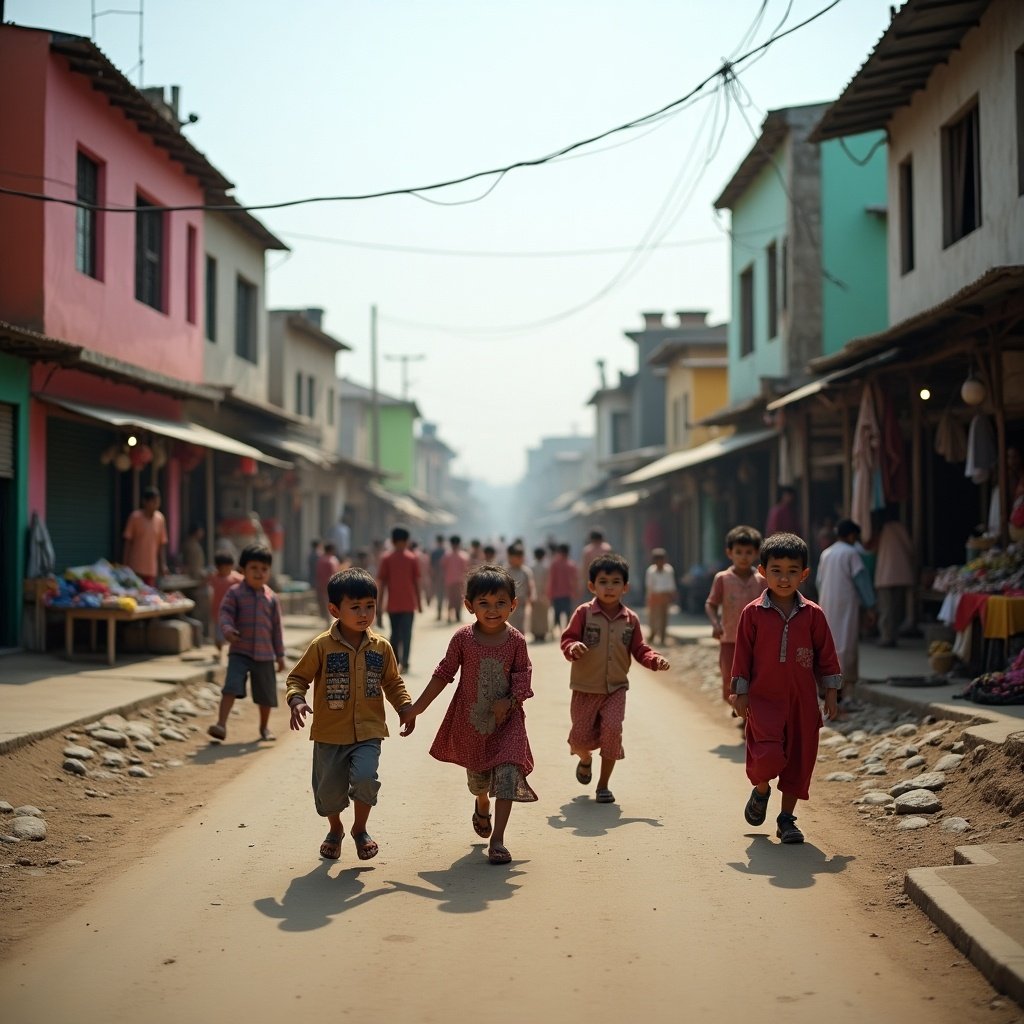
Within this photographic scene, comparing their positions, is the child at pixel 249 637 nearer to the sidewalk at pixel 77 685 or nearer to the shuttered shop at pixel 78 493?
the sidewalk at pixel 77 685

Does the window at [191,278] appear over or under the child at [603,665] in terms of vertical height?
over

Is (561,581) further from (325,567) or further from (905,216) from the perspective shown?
(905,216)

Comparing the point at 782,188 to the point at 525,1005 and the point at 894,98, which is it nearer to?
the point at 894,98

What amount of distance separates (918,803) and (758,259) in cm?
2039

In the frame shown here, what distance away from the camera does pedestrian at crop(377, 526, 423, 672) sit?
1599 cm

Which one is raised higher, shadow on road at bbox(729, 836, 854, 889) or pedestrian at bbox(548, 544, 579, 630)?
pedestrian at bbox(548, 544, 579, 630)

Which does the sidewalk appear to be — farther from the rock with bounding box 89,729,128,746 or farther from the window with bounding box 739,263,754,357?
the window with bounding box 739,263,754,357

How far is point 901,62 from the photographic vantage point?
607 inches

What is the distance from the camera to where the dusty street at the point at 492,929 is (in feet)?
14.6

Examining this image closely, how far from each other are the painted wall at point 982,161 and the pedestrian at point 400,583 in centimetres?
718

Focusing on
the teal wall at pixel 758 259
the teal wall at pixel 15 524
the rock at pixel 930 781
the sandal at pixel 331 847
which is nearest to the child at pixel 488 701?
the sandal at pixel 331 847

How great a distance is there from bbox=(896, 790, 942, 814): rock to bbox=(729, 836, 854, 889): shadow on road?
1.12m

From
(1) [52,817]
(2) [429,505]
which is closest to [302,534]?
(1) [52,817]

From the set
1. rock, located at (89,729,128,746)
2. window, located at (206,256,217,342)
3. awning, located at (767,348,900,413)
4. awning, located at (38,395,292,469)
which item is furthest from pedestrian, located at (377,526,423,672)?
window, located at (206,256,217,342)
